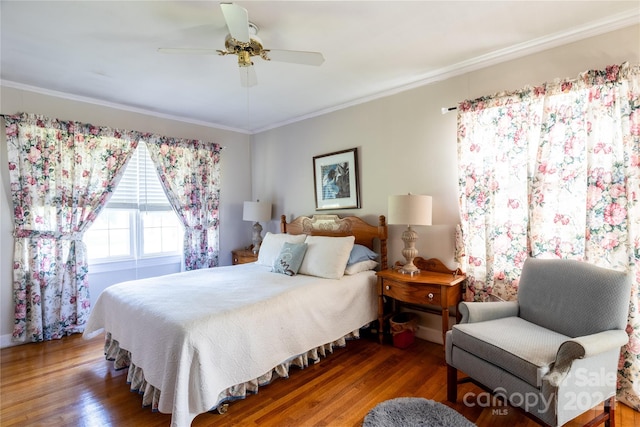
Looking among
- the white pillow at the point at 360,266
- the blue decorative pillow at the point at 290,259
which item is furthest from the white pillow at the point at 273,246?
the white pillow at the point at 360,266

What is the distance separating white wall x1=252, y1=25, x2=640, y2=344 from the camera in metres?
2.23

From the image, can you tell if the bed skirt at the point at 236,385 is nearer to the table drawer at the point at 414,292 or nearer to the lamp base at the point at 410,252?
the table drawer at the point at 414,292

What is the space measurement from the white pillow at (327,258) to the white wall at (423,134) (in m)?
0.61

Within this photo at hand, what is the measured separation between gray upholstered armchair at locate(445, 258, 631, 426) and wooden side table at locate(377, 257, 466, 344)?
388 millimetres

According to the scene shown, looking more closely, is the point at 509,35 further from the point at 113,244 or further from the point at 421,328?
the point at 113,244

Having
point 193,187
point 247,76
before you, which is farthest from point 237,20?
point 193,187

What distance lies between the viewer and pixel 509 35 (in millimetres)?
2254

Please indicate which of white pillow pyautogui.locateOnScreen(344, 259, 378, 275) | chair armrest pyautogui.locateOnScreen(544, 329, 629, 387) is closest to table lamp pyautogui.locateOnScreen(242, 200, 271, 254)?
white pillow pyautogui.locateOnScreen(344, 259, 378, 275)

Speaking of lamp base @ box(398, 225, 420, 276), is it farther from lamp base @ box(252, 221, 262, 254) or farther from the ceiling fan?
lamp base @ box(252, 221, 262, 254)

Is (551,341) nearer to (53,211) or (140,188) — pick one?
(140,188)

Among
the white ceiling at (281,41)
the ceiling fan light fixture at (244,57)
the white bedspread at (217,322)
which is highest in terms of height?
the white ceiling at (281,41)

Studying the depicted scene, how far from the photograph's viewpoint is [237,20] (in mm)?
1651

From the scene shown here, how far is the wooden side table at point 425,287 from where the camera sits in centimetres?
250

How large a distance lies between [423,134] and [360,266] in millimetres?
1474
